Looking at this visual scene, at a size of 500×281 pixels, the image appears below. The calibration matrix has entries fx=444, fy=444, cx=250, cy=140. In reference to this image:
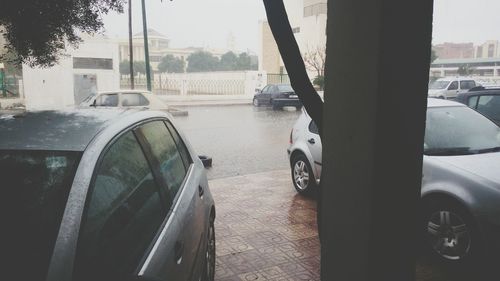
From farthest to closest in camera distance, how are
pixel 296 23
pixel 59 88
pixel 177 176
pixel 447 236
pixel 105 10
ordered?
pixel 296 23 → pixel 59 88 → pixel 105 10 → pixel 447 236 → pixel 177 176

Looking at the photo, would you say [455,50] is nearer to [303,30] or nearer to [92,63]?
[303,30]

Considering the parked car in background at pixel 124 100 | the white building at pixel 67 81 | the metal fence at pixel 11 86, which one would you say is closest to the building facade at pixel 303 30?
the white building at pixel 67 81

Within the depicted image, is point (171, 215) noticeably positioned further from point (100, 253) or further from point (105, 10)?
point (105, 10)

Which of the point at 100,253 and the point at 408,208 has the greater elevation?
the point at 408,208

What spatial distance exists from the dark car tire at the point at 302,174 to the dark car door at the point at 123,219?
4.34 m

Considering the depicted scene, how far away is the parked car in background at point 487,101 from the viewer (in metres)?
7.19

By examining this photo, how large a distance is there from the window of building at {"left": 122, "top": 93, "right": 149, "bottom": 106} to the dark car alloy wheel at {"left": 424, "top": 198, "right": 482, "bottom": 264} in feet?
39.1

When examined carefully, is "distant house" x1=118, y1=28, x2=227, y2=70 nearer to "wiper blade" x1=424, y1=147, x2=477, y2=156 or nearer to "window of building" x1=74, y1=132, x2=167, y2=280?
"wiper blade" x1=424, y1=147, x2=477, y2=156

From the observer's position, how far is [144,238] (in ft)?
7.38

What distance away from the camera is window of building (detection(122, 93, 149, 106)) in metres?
14.7

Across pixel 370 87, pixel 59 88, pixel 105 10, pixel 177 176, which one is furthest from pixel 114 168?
pixel 59 88

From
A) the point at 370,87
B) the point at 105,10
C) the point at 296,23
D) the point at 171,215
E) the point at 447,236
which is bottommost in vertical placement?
the point at 447,236

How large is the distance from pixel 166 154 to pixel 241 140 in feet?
35.0

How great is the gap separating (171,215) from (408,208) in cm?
141
